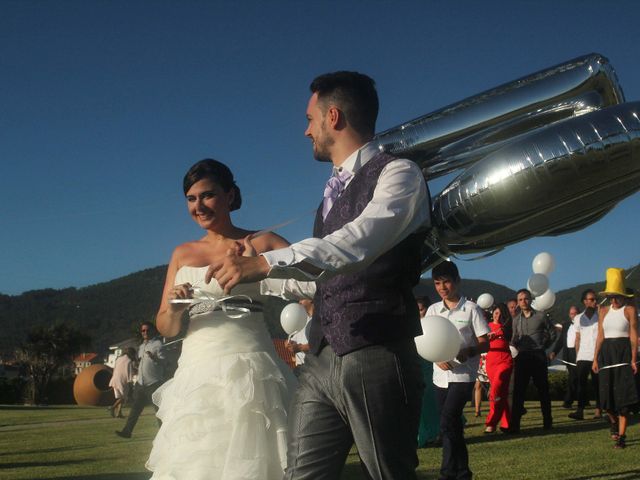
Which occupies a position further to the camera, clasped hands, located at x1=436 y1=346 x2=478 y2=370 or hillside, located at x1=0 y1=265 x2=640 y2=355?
hillside, located at x1=0 y1=265 x2=640 y2=355

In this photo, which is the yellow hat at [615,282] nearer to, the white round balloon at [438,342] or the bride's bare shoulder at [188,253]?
the white round balloon at [438,342]

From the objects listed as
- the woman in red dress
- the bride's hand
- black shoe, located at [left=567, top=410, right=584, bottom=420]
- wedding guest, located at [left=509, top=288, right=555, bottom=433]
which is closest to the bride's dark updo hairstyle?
the bride's hand

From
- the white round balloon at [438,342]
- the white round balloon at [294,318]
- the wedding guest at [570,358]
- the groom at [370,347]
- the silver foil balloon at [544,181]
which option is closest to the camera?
the groom at [370,347]

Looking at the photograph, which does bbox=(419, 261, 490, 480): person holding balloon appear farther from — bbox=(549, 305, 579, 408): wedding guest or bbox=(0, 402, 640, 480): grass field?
bbox=(549, 305, 579, 408): wedding guest

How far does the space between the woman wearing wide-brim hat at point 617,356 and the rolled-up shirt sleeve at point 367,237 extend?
22.9 ft

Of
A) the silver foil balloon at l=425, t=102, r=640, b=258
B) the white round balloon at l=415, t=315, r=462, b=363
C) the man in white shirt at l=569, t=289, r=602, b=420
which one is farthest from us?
the man in white shirt at l=569, t=289, r=602, b=420

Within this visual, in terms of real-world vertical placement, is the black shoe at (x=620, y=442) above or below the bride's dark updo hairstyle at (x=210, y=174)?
below

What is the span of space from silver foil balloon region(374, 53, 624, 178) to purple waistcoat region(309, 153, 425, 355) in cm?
97

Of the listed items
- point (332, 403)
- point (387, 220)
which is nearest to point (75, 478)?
point (332, 403)

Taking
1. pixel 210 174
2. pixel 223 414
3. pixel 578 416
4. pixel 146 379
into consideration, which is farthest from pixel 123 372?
pixel 223 414

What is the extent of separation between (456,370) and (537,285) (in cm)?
731

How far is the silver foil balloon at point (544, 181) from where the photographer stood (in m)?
2.95

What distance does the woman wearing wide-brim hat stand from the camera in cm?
860

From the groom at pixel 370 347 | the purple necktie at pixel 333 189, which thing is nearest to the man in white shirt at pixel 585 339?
the purple necktie at pixel 333 189
